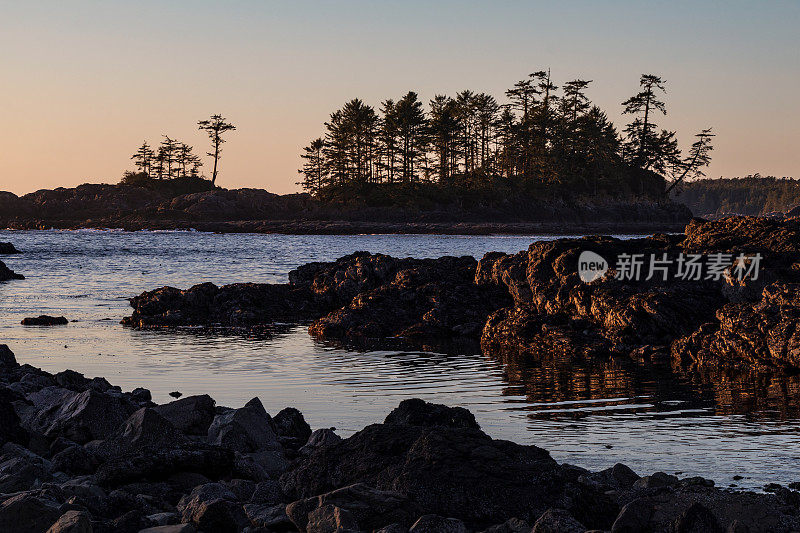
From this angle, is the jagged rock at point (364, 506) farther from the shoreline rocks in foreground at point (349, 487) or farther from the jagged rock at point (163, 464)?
the jagged rock at point (163, 464)

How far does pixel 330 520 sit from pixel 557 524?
1717mm

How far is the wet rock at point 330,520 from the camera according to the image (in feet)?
20.4

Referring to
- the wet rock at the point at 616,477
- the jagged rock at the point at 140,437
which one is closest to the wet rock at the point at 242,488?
the jagged rock at the point at 140,437

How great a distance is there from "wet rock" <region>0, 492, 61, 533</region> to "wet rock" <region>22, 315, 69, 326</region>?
1832 centimetres

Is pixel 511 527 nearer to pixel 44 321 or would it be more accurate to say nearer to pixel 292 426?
pixel 292 426

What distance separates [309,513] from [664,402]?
26.8ft

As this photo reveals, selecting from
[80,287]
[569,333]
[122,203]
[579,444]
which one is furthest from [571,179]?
[579,444]

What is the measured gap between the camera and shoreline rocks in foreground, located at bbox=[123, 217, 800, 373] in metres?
16.8

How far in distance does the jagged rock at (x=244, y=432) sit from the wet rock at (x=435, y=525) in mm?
3697

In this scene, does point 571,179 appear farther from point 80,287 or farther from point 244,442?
point 244,442

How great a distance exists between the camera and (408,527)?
6.33 meters

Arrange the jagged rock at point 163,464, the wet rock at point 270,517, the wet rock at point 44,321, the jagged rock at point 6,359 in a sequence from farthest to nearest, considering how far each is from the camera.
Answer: the wet rock at point 44,321
the jagged rock at point 6,359
the jagged rock at point 163,464
the wet rock at point 270,517

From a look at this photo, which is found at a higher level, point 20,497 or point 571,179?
point 571,179

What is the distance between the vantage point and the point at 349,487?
666cm
